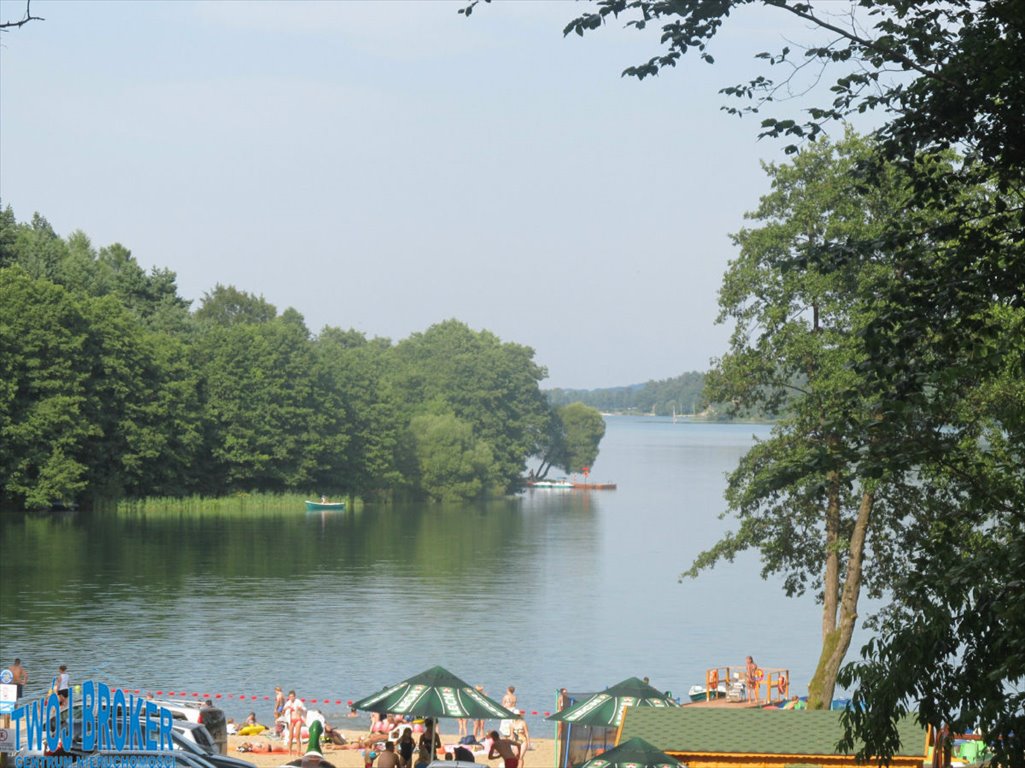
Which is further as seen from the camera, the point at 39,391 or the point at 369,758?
the point at 39,391

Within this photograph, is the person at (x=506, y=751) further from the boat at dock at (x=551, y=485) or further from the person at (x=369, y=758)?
the boat at dock at (x=551, y=485)

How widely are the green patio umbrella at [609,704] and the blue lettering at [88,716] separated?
10.3 meters

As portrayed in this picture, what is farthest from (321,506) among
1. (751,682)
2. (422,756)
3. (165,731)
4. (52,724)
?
(165,731)

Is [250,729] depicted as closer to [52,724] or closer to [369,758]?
[369,758]

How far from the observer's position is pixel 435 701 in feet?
83.3

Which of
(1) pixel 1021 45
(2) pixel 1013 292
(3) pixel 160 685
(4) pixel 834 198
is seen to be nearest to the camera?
(1) pixel 1021 45

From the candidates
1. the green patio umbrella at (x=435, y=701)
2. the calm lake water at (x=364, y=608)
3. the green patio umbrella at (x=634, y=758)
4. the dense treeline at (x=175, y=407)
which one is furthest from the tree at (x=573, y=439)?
the green patio umbrella at (x=634, y=758)

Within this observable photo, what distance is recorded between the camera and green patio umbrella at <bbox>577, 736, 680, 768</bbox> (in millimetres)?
20766

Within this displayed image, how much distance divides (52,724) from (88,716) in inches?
103

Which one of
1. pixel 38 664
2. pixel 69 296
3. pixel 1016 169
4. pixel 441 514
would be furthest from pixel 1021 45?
pixel 441 514

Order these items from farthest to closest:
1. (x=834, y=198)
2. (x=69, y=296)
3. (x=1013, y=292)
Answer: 1. (x=69, y=296)
2. (x=834, y=198)
3. (x=1013, y=292)

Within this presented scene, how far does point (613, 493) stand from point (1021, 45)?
144 meters

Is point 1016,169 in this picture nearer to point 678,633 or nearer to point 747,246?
point 747,246

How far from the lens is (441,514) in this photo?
112 metres
